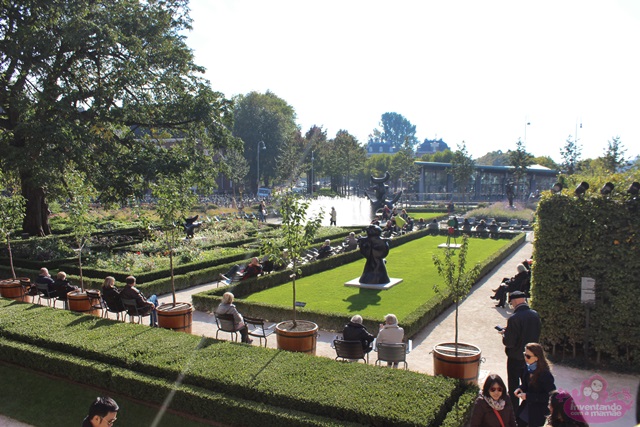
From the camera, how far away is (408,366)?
→ 32.6ft

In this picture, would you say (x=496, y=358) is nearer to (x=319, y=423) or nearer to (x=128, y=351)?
(x=319, y=423)

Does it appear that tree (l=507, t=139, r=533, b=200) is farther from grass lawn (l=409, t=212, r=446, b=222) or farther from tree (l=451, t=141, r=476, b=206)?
grass lawn (l=409, t=212, r=446, b=222)

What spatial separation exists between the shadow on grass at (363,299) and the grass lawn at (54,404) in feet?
21.8

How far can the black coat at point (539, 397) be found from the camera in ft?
20.8

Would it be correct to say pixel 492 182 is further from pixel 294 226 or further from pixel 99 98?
pixel 294 226

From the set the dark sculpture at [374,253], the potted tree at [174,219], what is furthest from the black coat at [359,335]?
the dark sculpture at [374,253]

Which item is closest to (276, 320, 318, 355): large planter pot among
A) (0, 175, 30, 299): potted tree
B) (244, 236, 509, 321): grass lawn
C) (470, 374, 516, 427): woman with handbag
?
(244, 236, 509, 321): grass lawn

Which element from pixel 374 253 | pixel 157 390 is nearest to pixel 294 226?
pixel 157 390

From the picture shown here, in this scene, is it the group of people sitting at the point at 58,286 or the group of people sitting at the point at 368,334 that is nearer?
the group of people sitting at the point at 368,334

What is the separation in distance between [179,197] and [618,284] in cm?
982

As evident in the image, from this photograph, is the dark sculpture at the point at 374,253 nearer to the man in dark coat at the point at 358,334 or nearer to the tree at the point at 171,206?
the tree at the point at 171,206

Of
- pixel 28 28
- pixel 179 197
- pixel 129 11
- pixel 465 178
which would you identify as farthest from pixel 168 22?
pixel 465 178

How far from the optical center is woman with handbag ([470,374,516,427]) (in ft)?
18.5
